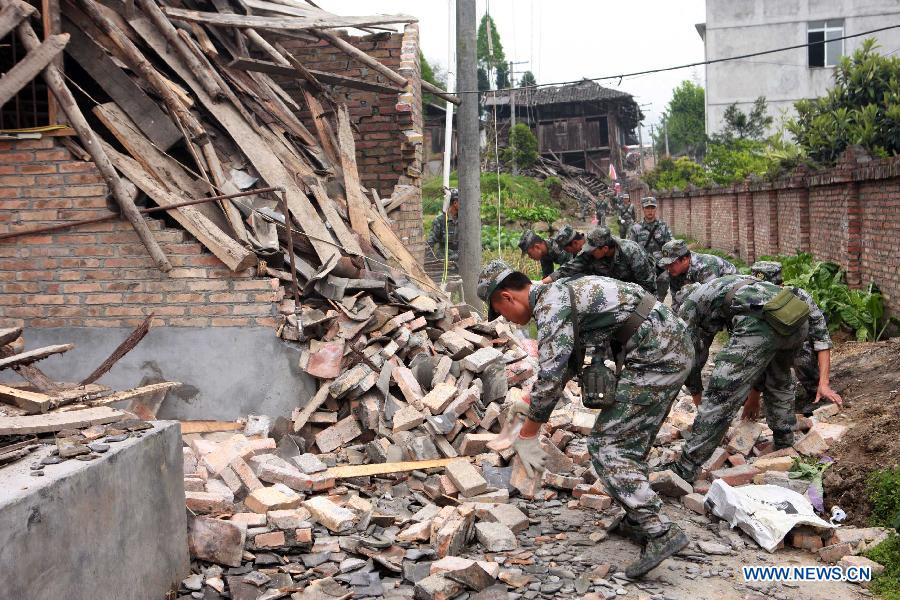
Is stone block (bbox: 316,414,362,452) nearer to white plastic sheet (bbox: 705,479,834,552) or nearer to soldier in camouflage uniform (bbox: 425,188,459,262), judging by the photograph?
white plastic sheet (bbox: 705,479,834,552)

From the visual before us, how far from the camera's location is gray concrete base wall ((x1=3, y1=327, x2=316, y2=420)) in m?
6.46

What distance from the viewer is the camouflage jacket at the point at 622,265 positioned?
829 centimetres

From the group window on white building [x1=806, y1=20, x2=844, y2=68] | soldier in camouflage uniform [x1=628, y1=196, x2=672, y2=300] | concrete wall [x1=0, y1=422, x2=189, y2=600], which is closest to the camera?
concrete wall [x1=0, y1=422, x2=189, y2=600]

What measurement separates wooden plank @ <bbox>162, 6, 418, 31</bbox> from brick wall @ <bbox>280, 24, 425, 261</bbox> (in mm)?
942

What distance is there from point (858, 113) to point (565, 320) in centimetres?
1345

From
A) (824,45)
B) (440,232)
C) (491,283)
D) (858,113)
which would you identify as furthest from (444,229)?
(824,45)

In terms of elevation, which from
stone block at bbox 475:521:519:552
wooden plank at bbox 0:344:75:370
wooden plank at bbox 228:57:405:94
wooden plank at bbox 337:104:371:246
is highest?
wooden plank at bbox 228:57:405:94

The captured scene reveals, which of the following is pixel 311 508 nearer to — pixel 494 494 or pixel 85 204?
pixel 494 494

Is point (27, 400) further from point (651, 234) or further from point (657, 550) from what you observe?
point (651, 234)

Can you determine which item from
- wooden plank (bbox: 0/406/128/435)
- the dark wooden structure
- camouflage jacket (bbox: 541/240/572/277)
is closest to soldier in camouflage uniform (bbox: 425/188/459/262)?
camouflage jacket (bbox: 541/240/572/277)

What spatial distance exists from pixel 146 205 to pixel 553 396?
4.07 metres

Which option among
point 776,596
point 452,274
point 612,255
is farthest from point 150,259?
point 452,274

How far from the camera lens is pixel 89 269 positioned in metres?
6.55

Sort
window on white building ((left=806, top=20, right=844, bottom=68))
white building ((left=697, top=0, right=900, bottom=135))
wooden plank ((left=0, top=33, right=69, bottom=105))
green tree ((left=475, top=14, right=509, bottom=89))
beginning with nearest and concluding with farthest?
wooden plank ((left=0, top=33, right=69, bottom=105)) < white building ((left=697, top=0, right=900, bottom=135)) < window on white building ((left=806, top=20, right=844, bottom=68)) < green tree ((left=475, top=14, right=509, bottom=89))
